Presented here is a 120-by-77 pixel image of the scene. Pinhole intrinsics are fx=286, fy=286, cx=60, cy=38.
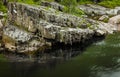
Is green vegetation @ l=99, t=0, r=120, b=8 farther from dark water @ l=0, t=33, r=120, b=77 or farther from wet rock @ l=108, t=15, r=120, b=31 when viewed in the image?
dark water @ l=0, t=33, r=120, b=77

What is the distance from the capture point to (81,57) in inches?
2886

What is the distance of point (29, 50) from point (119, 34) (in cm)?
3799

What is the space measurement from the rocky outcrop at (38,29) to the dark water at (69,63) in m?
3.25

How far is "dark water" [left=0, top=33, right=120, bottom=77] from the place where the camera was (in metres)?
61.7

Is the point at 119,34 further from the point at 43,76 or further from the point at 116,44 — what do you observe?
the point at 43,76

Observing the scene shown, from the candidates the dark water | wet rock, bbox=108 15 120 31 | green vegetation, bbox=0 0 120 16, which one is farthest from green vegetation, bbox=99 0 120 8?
the dark water

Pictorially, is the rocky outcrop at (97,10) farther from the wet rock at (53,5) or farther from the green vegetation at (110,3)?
the wet rock at (53,5)

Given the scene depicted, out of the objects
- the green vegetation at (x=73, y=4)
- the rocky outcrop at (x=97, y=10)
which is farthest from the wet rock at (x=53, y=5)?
the rocky outcrop at (x=97, y=10)

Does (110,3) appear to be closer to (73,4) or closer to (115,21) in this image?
(115,21)

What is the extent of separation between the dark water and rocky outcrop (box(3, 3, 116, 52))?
3.25 meters

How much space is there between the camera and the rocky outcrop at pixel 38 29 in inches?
3017

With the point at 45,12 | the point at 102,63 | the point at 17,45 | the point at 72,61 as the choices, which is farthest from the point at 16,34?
the point at 102,63

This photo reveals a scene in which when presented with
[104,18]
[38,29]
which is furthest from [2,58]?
[104,18]

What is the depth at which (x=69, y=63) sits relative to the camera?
224 ft
